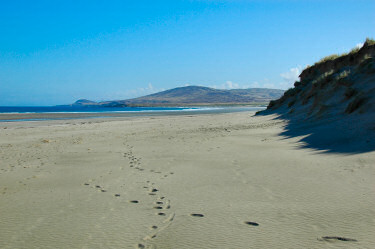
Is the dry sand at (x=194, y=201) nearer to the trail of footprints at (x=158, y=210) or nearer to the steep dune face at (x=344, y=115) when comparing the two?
the trail of footprints at (x=158, y=210)

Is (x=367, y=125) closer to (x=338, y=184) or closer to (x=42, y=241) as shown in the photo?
(x=338, y=184)

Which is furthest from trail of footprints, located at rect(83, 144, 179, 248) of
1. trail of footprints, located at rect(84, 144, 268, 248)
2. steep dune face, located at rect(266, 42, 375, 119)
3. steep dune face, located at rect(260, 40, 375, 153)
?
steep dune face, located at rect(266, 42, 375, 119)

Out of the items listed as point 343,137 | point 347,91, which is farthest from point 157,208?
point 347,91

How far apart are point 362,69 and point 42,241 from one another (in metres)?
15.5

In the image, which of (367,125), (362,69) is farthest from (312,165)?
(362,69)

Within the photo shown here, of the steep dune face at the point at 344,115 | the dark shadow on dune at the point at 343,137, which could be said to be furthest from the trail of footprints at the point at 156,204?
the steep dune face at the point at 344,115

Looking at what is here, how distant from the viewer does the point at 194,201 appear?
165 inches

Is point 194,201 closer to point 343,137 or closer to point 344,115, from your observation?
point 343,137

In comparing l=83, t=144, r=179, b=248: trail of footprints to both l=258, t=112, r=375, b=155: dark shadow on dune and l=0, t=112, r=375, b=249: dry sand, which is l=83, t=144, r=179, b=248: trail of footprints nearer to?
l=0, t=112, r=375, b=249: dry sand

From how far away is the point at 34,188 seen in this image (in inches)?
205

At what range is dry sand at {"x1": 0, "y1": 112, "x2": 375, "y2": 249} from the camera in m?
3.04

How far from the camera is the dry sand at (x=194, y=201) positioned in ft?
9.98

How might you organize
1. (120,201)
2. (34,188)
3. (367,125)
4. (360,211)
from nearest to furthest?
1. (360,211)
2. (120,201)
3. (34,188)
4. (367,125)

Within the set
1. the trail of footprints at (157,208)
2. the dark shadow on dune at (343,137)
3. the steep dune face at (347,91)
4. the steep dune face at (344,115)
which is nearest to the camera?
the trail of footprints at (157,208)
